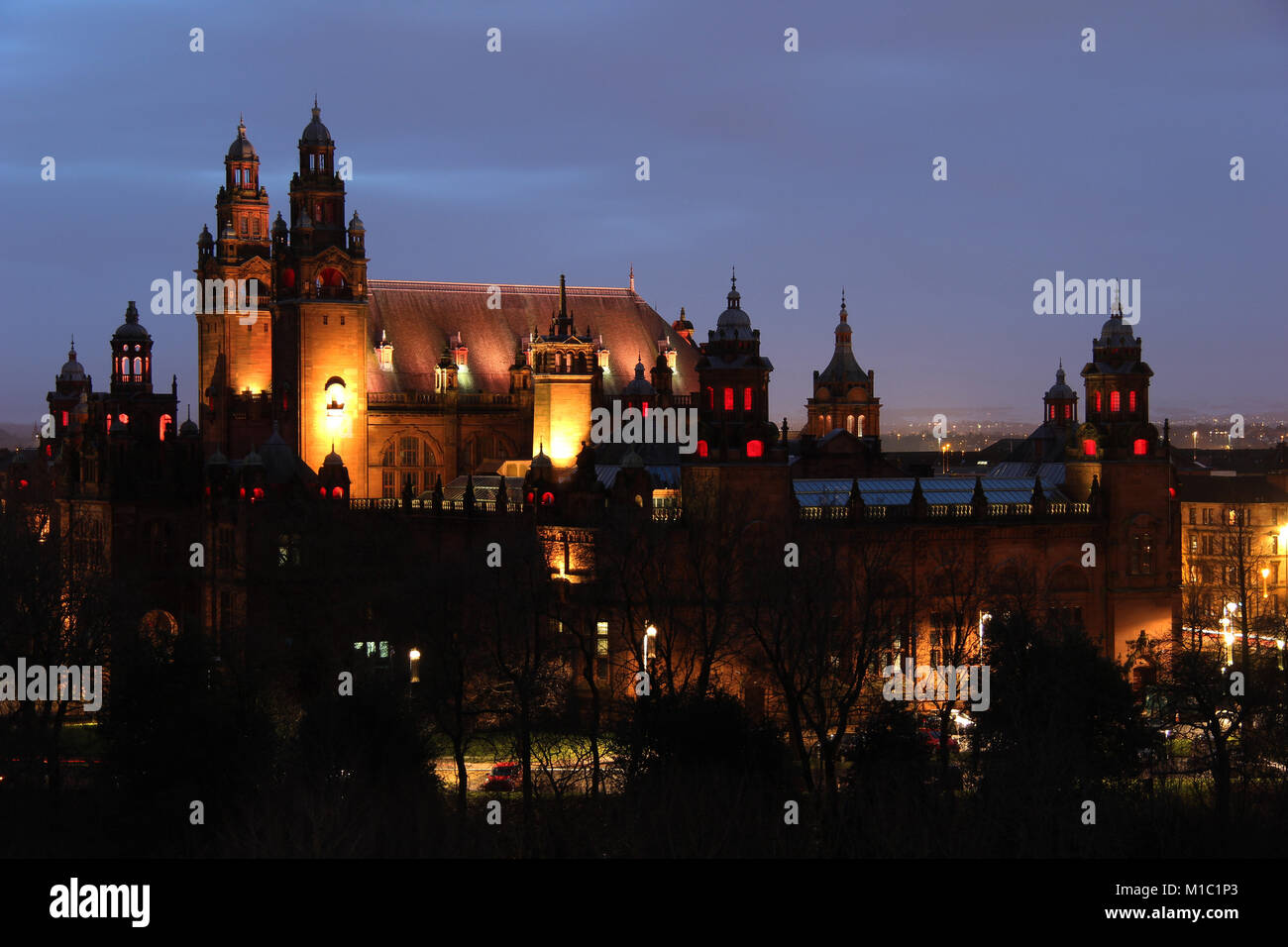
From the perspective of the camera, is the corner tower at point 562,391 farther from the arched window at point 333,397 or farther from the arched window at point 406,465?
the arched window at point 333,397

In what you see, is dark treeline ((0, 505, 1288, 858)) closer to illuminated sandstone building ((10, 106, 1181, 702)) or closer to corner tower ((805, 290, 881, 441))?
illuminated sandstone building ((10, 106, 1181, 702))

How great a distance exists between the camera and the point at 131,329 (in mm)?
121000

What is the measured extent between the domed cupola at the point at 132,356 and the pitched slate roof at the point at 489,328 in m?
15.2

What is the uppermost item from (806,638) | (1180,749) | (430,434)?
(430,434)

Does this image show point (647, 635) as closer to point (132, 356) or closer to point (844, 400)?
point (132, 356)

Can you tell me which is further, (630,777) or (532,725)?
(532,725)

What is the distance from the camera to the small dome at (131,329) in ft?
396

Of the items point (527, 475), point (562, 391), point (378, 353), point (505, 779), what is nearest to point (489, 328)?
point (378, 353)

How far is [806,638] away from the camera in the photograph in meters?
64.2
